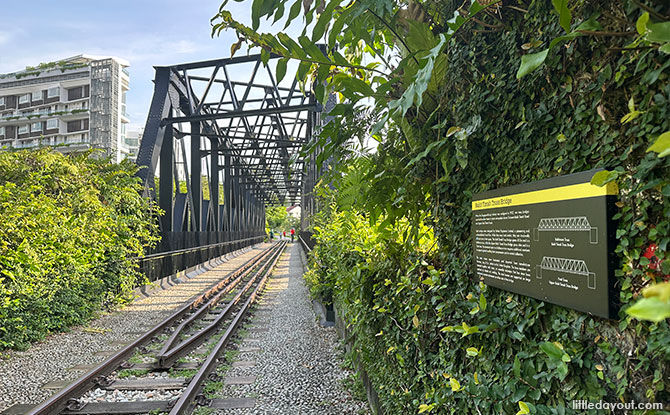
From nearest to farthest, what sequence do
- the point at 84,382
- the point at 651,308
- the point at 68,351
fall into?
the point at 651,308
the point at 84,382
the point at 68,351

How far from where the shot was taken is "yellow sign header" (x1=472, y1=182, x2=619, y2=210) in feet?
4.76

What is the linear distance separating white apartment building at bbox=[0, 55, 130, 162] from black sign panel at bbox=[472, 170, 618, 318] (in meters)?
65.4

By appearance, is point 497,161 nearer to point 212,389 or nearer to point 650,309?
point 650,309

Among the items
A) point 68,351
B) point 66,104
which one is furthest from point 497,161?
point 66,104

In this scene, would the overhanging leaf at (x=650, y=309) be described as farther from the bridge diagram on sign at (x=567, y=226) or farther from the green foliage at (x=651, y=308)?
the bridge diagram on sign at (x=567, y=226)

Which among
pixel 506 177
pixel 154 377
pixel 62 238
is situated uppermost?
pixel 506 177

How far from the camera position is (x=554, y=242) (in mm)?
1689

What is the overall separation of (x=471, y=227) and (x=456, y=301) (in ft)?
1.43

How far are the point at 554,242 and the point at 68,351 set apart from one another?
763 cm

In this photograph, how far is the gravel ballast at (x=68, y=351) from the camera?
211 inches

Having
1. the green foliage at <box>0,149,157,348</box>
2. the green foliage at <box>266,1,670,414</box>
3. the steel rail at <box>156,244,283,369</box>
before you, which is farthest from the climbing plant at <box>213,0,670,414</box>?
the green foliage at <box>0,149,157,348</box>

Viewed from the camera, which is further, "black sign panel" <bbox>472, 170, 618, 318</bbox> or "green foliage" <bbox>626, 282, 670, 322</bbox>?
"black sign panel" <bbox>472, 170, 618, 318</bbox>

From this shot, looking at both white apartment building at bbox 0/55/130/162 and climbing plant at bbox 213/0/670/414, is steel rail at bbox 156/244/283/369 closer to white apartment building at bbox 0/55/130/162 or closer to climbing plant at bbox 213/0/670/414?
climbing plant at bbox 213/0/670/414

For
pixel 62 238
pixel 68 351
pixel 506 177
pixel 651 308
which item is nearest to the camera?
pixel 651 308
